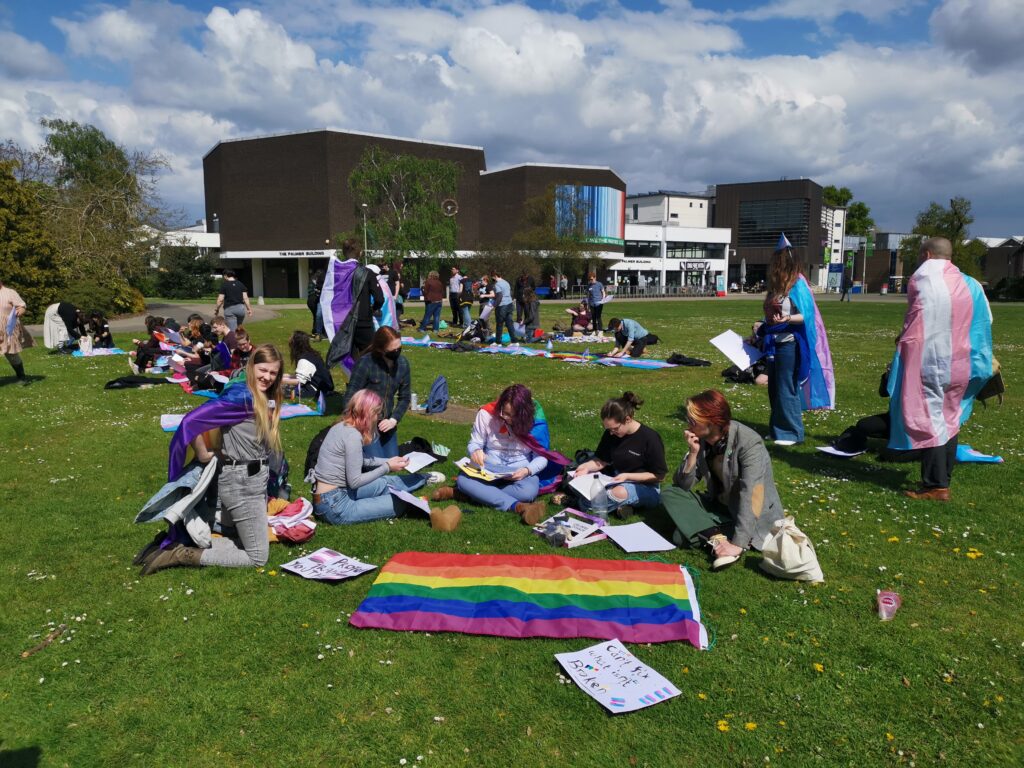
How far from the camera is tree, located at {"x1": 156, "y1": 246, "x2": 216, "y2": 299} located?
164 feet

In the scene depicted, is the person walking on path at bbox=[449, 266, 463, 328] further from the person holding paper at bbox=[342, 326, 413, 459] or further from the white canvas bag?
the white canvas bag

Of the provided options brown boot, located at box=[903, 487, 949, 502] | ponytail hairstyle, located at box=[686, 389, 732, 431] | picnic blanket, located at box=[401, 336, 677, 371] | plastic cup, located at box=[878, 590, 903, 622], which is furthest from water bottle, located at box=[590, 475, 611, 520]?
picnic blanket, located at box=[401, 336, 677, 371]

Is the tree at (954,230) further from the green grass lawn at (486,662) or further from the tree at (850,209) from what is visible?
the green grass lawn at (486,662)

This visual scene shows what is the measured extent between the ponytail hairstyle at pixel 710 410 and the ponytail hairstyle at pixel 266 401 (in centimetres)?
314

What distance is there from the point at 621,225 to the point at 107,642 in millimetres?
73476

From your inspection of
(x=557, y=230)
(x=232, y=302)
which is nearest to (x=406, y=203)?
(x=557, y=230)

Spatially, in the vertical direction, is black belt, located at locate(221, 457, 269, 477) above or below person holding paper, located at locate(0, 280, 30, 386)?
below

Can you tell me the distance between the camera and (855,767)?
3.12m

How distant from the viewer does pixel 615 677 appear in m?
3.71

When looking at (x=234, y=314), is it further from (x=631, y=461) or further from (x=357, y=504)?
(x=631, y=461)

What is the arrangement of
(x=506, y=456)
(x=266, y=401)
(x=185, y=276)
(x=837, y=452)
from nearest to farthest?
(x=266, y=401) → (x=506, y=456) → (x=837, y=452) → (x=185, y=276)

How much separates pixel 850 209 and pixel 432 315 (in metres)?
111

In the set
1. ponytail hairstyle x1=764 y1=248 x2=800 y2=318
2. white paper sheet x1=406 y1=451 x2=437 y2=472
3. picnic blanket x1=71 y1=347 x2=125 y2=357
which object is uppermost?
ponytail hairstyle x1=764 y1=248 x2=800 y2=318

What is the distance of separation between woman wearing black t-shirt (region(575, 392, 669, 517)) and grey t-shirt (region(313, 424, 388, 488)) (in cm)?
198
